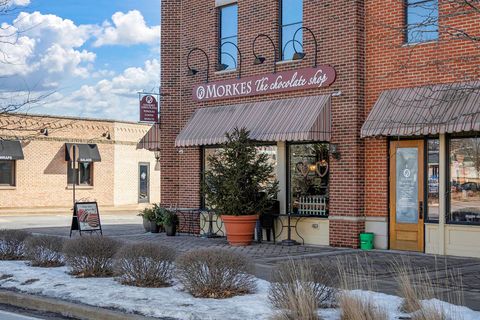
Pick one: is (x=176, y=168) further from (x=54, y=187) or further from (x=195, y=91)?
(x=54, y=187)

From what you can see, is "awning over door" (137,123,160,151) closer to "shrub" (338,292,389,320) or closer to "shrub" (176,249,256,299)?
"shrub" (176,249,256,299)

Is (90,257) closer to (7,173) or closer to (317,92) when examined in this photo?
(317,92)

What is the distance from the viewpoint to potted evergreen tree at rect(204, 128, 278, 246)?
1705 cm

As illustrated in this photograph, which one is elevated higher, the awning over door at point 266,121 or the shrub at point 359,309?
the awning over door at point 266,121

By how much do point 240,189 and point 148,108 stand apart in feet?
21.0

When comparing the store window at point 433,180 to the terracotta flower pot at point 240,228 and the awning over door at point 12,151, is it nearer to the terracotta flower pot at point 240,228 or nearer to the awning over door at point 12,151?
the terracotta flower pot at point 240,228

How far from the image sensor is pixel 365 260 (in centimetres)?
1430

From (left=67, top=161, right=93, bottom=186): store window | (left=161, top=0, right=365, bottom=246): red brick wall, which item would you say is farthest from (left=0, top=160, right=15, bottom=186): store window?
(left=161, top=0, right=365, bottom=246): red brick wall

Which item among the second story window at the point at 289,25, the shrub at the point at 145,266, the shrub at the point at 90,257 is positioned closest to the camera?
the shrub at the point at 145,266

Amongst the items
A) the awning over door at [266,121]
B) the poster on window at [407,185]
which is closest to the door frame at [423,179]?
the poster on window at [407,185]

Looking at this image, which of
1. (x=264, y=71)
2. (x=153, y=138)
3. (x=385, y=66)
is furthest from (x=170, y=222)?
(x=385, y=66)

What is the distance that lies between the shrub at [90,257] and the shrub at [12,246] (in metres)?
2.45

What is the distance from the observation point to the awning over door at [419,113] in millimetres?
13469

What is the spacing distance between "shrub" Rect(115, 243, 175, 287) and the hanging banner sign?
11.7 metres
